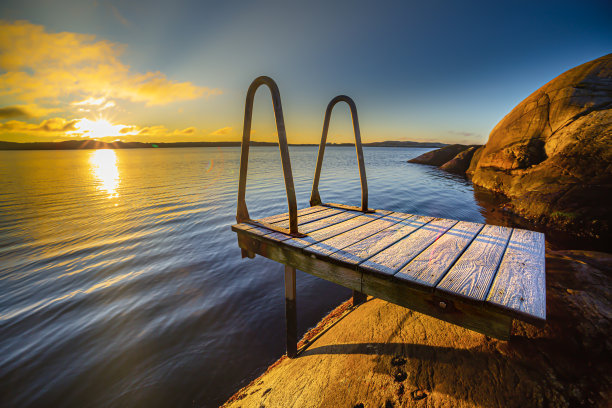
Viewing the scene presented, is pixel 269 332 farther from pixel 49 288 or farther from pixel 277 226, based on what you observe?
pixel 49 288

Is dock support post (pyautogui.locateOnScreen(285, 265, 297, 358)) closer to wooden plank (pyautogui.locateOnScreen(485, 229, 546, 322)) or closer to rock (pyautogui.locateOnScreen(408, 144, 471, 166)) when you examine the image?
wooden plank (pyautogui.locateOnScreen(485, 229, 546, 322))

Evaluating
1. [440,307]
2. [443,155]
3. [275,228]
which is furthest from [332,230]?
[443,155]

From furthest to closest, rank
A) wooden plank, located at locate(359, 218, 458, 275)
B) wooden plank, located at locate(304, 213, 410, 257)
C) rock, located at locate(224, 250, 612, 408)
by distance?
1. wooden plank, located at locate(304, 213, 410, 257)
2. wooden plank, located at locate(359, 218, 458, 275)
3. rock, located at locate(224, 250, 612, 408)

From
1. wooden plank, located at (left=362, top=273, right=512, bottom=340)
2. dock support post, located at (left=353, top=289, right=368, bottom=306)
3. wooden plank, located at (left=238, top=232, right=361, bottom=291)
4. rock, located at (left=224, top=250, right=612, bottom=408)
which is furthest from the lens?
dock support post, located at (left=353, top=289, right=368, bottom=306)

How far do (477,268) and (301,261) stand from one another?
173 cm

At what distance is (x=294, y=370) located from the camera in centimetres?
329

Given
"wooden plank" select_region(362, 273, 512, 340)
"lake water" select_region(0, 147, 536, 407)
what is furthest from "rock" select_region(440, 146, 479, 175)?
"wooden plank" select_region(362, 273, 512, 340)

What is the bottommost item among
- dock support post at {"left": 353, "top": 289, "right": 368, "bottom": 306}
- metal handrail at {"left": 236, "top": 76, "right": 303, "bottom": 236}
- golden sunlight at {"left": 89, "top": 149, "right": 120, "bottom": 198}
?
golden sunlight at {"left": 89, "top": 149, "right": 120, "bottom": 198}

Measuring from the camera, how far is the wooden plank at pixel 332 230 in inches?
112

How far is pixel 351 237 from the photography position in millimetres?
2994

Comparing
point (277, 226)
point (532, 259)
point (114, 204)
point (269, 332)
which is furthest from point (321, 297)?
point (114, 204)

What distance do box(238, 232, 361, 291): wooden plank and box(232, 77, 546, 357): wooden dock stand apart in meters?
0.01

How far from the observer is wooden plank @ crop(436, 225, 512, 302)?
1772mm

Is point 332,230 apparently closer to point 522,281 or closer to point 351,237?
point 351,237
